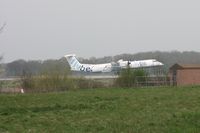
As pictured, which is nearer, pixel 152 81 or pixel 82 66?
pixel 152 81

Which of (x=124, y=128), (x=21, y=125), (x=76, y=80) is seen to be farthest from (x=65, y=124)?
(x=76, y=80)

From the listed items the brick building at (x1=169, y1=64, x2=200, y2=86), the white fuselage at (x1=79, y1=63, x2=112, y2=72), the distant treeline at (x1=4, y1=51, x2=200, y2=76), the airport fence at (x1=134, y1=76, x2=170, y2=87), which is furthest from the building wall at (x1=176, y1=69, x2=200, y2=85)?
the distant treeline at (x1=4, y1=51, x2=200, y2=76)

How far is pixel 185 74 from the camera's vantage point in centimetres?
5228

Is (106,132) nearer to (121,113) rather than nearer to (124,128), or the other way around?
(124,128)

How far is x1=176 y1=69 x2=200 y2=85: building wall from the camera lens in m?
51.8

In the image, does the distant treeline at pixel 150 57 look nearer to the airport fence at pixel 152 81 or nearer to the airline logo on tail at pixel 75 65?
the airline logo on tail at pixel 75 65

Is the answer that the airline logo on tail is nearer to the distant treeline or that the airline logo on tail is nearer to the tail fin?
the tail fin

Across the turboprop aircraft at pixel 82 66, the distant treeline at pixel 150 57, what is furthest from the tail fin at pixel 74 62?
the distant treeline at pixel 150 57

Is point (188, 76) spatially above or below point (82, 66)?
below

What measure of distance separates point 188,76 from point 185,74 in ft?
1.48

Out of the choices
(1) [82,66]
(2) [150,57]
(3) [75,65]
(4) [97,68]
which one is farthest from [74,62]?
(2) [150,57]

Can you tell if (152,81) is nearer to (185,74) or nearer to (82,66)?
(185,74)

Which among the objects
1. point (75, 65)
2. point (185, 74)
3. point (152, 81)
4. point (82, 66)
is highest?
point (75, 65)

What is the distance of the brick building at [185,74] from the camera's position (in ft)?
170
